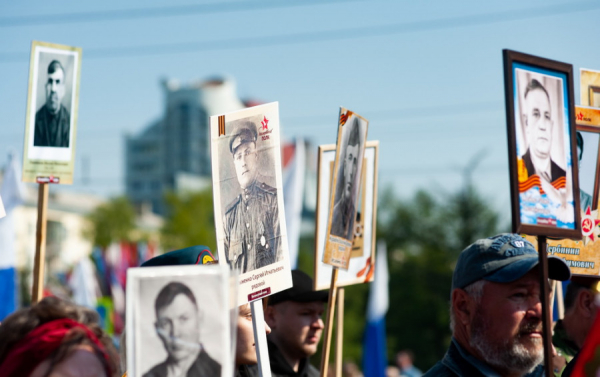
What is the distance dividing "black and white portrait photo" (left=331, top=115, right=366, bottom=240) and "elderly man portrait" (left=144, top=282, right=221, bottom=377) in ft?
6.64

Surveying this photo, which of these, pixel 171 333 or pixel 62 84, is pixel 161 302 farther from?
pixel 62 84

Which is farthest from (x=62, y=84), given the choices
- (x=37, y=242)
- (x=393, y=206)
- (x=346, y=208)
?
(x=393, y=206)

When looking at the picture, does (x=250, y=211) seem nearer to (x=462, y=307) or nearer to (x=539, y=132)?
(x=462, y=307)

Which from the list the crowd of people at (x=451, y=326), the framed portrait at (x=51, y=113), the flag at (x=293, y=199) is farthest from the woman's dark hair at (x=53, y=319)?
the flag at (x=293, y=199)

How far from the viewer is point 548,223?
2.62m

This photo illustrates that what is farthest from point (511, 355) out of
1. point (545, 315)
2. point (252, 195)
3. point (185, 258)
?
point (185, 258)

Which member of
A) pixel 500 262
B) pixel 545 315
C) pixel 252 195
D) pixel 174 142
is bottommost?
pixel 545 315

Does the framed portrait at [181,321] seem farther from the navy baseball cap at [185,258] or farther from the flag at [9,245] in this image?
the flag at [9,245]

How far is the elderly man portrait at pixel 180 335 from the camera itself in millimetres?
1781

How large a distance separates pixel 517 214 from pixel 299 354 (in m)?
2.50

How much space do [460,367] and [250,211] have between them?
91cm

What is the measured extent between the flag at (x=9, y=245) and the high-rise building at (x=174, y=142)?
98630mm

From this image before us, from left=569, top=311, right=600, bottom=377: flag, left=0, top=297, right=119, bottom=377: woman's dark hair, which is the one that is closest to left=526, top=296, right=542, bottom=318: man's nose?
left=569, top=311, right=600, bottom=377: flag

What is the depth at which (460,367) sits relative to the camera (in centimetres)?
290
